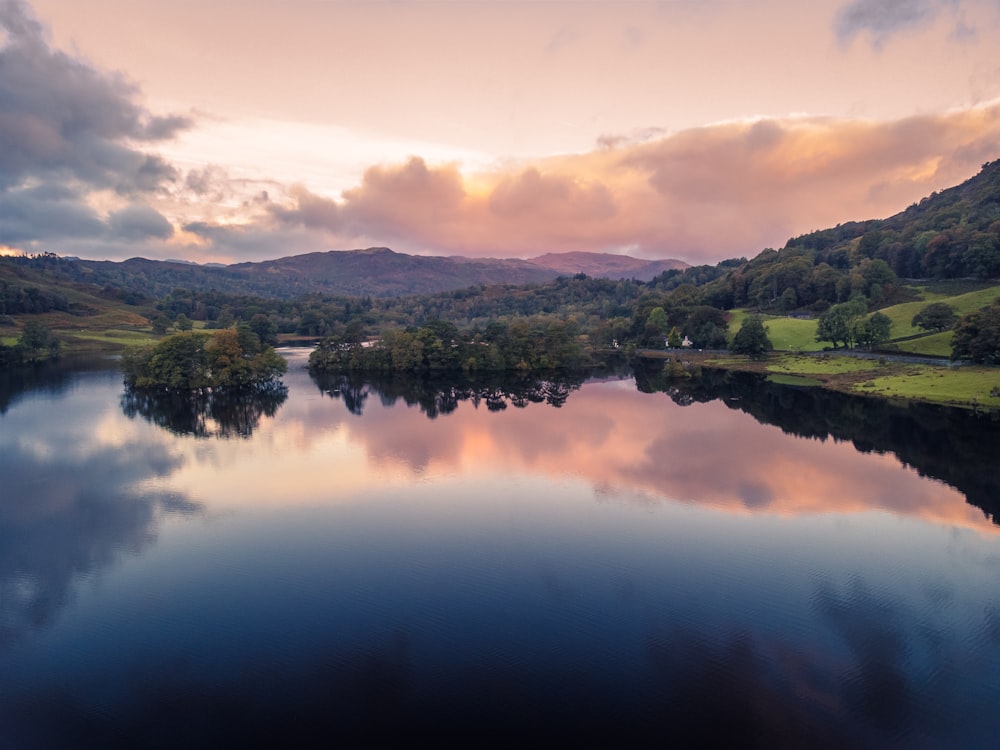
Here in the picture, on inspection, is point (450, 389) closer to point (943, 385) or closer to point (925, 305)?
point (943, 385)

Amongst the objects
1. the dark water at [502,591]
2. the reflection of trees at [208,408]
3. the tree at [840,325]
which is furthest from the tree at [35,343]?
the tree at [840,325]

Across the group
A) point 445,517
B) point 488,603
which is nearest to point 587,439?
point 445,517

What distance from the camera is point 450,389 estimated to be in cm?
7050

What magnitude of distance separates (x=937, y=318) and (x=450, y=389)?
60874mm

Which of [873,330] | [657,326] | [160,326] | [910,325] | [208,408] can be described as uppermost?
[160,326]

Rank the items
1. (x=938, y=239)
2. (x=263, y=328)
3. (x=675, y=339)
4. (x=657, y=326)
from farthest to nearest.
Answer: (x=263, y=328) < (x=657, y=326) < (x=675, y=339) < (x=938, y=239)

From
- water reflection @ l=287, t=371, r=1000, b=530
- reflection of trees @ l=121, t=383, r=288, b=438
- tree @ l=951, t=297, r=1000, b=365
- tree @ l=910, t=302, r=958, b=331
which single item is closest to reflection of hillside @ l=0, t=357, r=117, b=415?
reflection of trees @ l=121, t=383, r=288, b=438

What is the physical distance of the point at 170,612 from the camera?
20438 mm

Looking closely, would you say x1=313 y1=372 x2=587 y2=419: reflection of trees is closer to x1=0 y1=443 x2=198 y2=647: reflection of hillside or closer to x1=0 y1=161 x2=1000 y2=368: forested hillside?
x1=0 y1=161 x2=1000 y2=368: forested hillside

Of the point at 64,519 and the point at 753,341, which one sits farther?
the point at 753,341

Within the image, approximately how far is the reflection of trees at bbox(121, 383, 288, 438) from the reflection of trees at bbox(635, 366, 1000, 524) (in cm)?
4254

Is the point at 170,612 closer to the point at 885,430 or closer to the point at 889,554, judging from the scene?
the point at 889,554

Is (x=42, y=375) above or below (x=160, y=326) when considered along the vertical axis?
below

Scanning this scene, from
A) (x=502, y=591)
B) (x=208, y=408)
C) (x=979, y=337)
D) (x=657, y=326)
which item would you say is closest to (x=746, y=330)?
(x=657, y=326)
